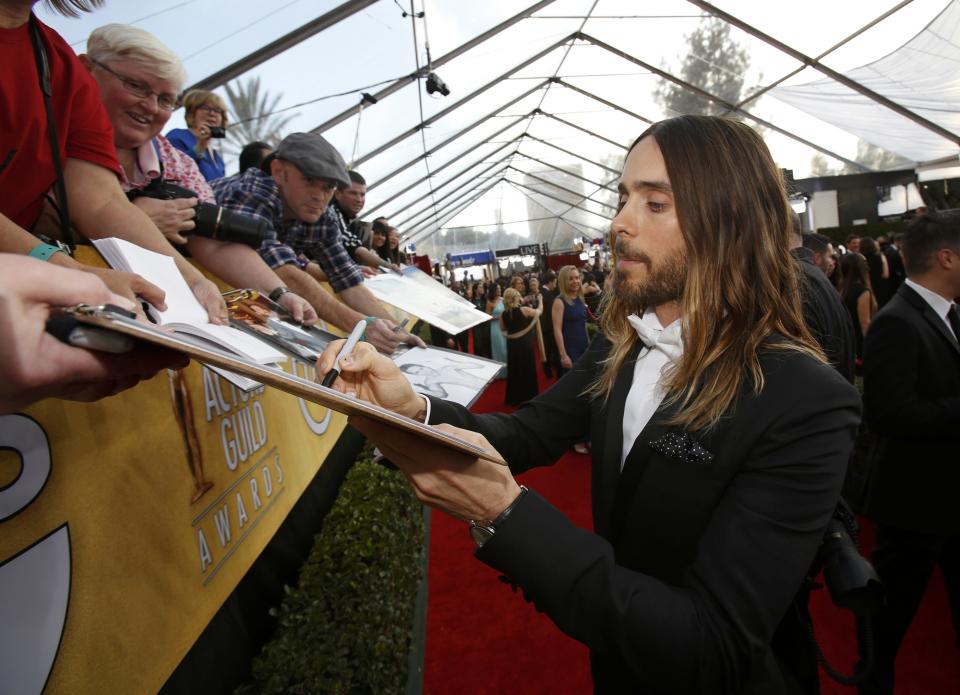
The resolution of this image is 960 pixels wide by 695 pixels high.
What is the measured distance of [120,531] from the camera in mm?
1290

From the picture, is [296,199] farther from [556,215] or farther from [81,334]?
[556,215]

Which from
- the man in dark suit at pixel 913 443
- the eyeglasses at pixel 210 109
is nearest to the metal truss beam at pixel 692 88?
the eyeglasses at pixel 210 109

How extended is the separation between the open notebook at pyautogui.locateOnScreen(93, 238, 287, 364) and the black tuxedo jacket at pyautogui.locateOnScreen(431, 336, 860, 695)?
2.19 ft

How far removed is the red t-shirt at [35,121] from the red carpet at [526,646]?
10.2 feet

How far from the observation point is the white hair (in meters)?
1.78

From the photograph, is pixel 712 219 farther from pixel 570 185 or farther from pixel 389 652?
pixel 570 185

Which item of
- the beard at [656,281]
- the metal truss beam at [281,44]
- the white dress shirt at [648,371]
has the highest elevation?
the metal truss beam at [281,44]

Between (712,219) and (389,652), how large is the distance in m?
2.04

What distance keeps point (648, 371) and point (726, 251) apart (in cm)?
36

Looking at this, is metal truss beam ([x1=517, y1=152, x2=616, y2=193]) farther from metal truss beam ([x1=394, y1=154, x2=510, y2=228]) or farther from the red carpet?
the red carpet

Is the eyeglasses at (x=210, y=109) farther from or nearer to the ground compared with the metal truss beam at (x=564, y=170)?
nearer to the ground

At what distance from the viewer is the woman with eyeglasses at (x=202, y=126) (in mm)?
3602

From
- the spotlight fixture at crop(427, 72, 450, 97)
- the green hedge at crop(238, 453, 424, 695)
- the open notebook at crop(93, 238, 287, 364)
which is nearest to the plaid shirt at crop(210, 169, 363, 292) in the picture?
the open notebook at crop(93, 238, 287, 364)

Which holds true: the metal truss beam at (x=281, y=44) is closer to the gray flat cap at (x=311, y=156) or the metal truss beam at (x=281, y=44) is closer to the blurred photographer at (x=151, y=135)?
the gray flat cap at (x=311, y=156)
